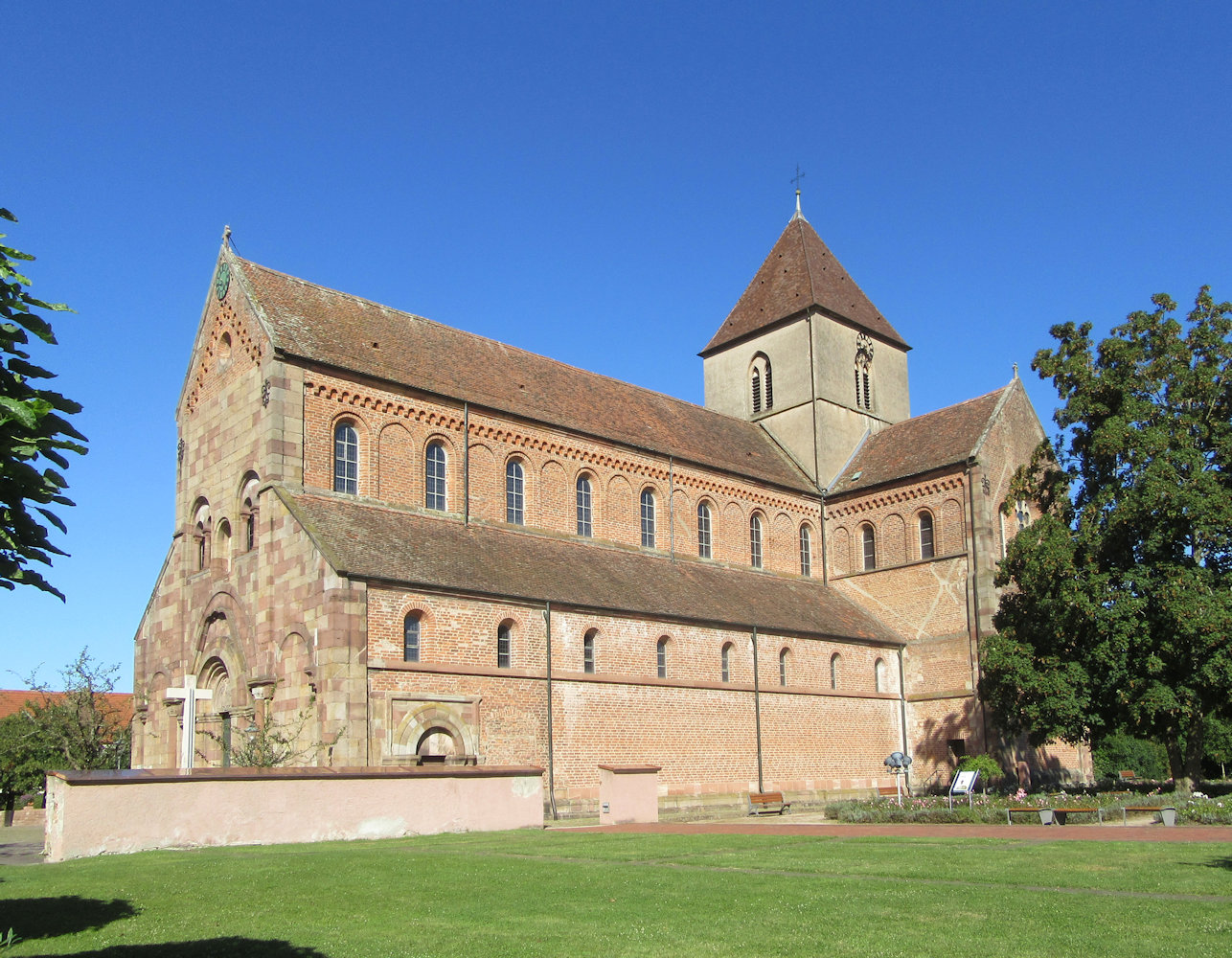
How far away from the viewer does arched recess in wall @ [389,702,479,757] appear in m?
25.1

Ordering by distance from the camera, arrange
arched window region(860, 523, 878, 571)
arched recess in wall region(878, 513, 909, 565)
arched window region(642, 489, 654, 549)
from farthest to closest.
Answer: arched window region(860, 523, 878, 571) < arched recess in wall region(878, 513, 909, 565) < arched window region(642, 489, 654, 549)

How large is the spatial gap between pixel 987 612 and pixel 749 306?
704 inches

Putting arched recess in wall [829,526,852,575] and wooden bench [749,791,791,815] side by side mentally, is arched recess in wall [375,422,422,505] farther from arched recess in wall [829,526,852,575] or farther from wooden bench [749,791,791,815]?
arched recess in wall [829,526,852,575]

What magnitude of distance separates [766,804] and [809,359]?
20126 mm

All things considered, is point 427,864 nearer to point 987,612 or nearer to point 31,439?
point 31,439

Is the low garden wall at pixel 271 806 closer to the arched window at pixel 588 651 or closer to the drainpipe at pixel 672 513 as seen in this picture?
the arched window at pixel 588 651

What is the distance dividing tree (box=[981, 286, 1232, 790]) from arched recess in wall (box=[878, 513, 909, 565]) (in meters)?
7.09

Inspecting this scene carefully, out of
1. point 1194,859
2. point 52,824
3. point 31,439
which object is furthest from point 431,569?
point 31,439

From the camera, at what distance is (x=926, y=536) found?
131 feet

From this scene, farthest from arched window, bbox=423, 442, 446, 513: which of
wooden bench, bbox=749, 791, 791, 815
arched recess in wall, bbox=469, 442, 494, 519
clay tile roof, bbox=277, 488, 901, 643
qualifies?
wooden bench, bbox=749, 791, 791, 815

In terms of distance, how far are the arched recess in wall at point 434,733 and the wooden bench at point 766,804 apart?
8.40m

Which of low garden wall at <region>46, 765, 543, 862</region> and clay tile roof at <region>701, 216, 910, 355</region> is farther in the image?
clay tile roof at <region>701, 216, 910, 355</region>

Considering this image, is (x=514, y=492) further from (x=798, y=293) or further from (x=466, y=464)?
(x=798, y=293)

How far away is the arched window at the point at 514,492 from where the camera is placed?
33.1 metres
